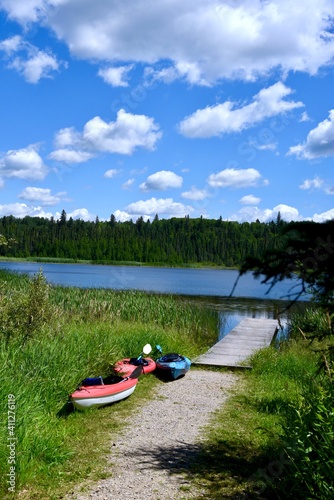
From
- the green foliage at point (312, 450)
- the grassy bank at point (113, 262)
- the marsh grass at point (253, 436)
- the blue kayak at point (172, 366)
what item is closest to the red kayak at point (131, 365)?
the blue kayak at point (172, 366)

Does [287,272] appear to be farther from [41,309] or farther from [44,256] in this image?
[44,256]

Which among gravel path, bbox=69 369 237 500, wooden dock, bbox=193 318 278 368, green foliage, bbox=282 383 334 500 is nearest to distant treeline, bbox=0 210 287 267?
wooden dock, bbox=193 318 278 368

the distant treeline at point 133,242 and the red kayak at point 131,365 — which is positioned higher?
the distant treeline at point 133,242

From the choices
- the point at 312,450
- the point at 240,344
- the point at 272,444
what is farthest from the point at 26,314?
the point at 240,344

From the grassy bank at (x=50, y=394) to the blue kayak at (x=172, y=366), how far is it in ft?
1.14

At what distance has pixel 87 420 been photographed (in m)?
7.70

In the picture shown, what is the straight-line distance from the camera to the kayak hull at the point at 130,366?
9805mm

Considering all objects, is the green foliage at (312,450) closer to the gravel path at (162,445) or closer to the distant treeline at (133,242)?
the gravel path at (162,445)

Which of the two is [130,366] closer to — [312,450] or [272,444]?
[272,444]

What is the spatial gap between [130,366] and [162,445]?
3.43 m

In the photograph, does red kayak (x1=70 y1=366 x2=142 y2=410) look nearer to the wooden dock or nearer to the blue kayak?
the blue kayak

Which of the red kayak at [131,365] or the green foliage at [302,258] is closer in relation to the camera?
the green foliage at [302,258]

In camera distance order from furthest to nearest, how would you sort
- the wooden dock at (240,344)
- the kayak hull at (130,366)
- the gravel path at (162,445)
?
1. the wooden dock at (240,344)
2. the kayak hull at (130,366)
3. the gravel path at (162,445)

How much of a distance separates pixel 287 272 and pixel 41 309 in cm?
818
